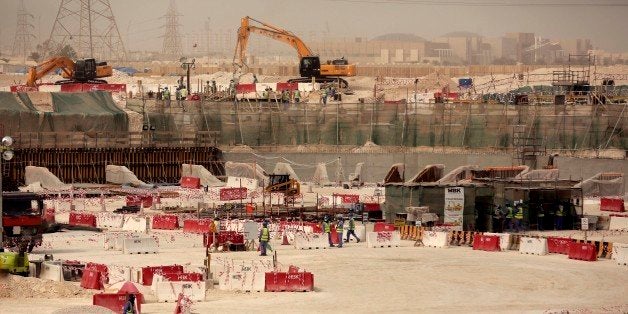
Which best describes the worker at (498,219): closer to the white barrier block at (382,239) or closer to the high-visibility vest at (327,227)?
the white barrier block at (382,239)

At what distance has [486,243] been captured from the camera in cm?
5631

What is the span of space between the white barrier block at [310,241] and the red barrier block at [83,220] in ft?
38.9

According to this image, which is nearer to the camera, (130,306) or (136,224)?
(130,306)

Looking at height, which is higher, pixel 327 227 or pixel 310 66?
pixel 310 66

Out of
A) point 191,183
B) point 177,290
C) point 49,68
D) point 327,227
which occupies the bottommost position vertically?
point 177,290

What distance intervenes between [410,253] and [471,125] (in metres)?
43.2

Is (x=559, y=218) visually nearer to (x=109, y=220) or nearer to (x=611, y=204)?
(x=611, y=204)

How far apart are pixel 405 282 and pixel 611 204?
95.1 feet

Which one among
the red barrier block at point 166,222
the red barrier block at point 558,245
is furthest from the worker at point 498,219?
the red barrier block at point 166,222

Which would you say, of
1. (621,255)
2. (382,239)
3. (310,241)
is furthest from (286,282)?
(621,255)

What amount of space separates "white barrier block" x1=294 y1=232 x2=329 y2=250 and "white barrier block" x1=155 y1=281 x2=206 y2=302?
581 inches

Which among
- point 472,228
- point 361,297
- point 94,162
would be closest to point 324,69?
point 94,162

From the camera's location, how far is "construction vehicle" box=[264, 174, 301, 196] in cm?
7562

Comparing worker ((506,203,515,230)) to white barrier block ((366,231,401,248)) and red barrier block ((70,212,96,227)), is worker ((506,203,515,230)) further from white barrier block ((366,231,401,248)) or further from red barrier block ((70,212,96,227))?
red barrier block ((70,212,96,227))
